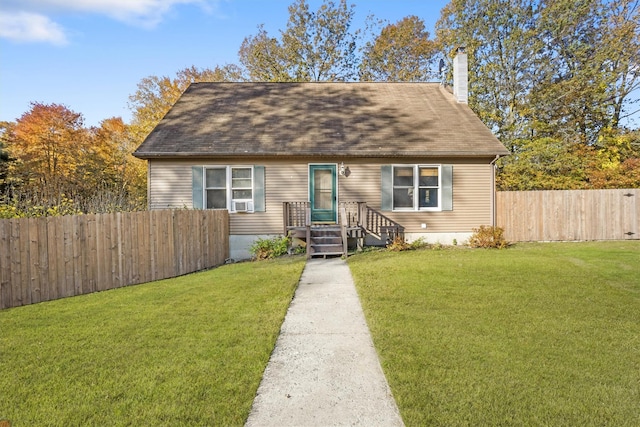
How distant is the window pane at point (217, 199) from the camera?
11.7 meters

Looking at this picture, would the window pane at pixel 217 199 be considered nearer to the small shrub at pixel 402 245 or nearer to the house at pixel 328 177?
the house at pixel 328 177

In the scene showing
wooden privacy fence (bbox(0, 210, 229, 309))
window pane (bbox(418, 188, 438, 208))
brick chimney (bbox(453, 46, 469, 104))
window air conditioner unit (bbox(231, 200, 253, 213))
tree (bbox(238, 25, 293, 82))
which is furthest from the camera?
tree (bbox(238, 25, 293, 82))

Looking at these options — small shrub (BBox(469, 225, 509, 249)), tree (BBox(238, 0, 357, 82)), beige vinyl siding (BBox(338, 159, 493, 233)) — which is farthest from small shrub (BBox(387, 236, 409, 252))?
tree (BBox(238, 0, 357, 82))

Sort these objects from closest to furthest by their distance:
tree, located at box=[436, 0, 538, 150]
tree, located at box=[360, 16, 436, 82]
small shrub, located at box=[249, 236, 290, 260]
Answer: small shrub, located at box=[249, 236, 290, 260] < tree, located at box=[436, 0, 538, 150] < tree, located at box=[360, 16, 436, 82]

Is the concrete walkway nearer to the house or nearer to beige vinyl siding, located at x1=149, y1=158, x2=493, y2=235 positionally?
the house

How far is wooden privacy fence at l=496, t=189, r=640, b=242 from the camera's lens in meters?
12.1

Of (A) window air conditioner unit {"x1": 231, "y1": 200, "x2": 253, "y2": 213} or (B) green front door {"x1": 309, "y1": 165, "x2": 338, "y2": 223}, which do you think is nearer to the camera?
(A) window air conditioner unit {"x1": 231, "y1": 200, "x2": 253, "y2": 213}

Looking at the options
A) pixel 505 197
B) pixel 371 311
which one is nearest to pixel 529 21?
pixel 505 197

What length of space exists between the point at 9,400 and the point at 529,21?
25112 millimetres

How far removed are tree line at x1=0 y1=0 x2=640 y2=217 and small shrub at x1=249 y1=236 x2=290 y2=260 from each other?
7091mm

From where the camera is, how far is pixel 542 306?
5.12 metres

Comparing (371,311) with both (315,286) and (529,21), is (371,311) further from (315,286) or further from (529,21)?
(529,21)

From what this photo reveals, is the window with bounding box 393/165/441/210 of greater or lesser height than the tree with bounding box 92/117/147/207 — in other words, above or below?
below

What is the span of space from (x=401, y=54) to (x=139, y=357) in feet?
86.1
